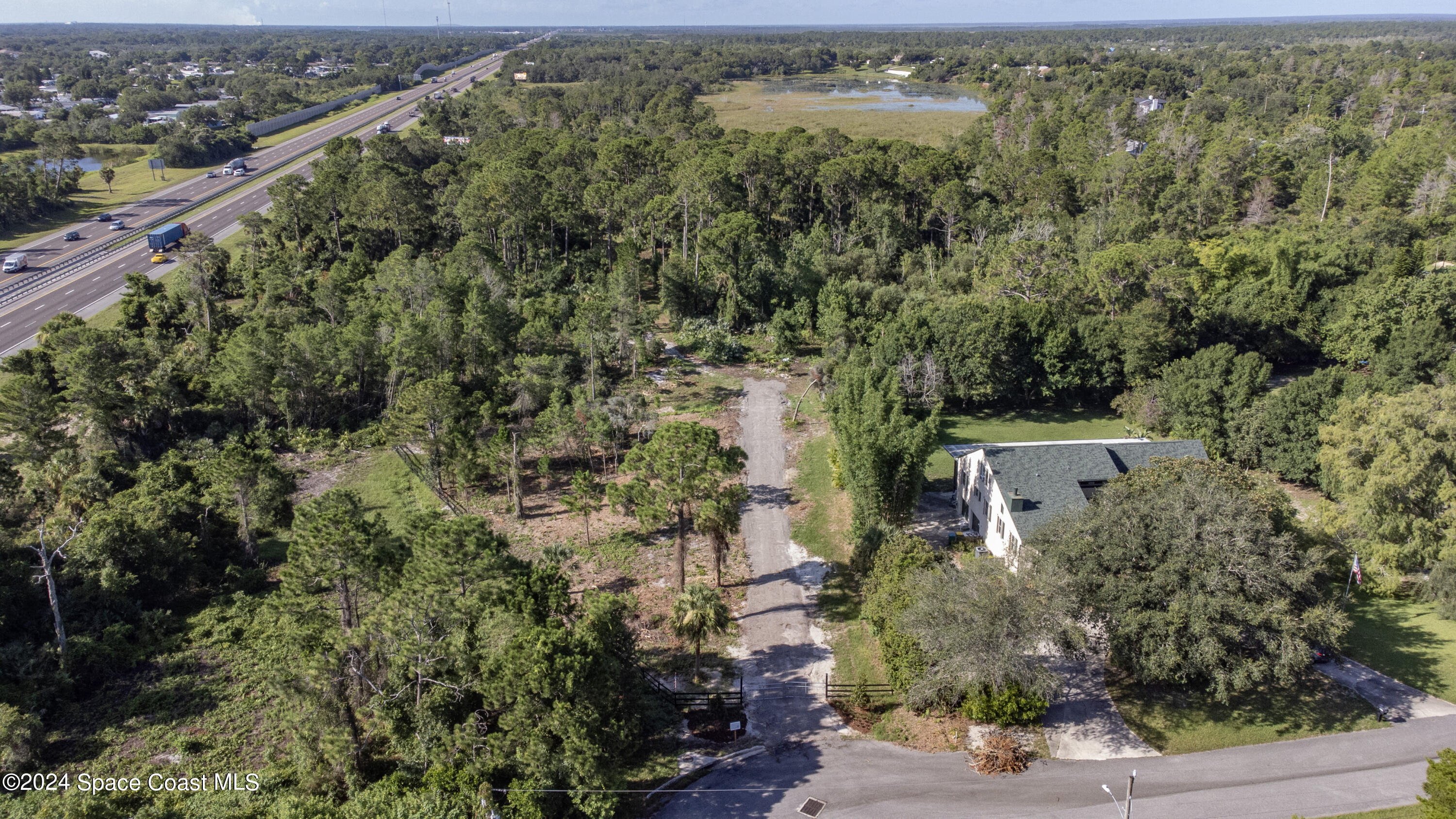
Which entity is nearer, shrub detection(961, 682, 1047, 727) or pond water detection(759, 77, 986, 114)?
shrub detection(961, 682, 1047, 727)

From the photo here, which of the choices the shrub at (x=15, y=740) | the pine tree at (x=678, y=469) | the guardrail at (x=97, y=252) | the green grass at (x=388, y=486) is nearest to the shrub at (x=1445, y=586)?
the pine tree at (x=678, y=469)

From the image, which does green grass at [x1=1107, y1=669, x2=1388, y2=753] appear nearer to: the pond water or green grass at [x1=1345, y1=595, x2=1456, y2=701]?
green grass at [x1=1345, y1=595, x2=1456, y2=701]

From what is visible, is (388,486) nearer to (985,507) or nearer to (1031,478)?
(985,507)

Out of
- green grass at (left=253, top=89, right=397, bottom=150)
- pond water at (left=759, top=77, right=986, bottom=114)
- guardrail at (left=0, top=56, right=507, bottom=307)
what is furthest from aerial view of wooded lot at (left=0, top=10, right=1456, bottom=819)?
pond water at (left=759, top=77, right=986, bottom=114)

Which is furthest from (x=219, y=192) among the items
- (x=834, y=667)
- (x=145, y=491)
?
(x=834, y=667)

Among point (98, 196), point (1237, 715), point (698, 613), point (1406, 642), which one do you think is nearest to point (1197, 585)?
point (1237, 715)

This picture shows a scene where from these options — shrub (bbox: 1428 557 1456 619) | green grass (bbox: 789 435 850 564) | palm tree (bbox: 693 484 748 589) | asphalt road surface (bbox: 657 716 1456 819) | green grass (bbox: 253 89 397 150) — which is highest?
green grass (bbox: 253 89 397 150)

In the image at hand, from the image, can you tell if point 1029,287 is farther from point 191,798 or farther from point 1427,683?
point 191,798
